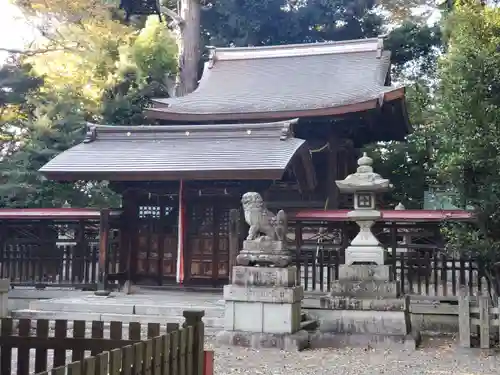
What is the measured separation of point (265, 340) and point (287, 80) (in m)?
11.6

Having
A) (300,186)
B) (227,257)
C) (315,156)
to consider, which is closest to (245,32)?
(315,156)

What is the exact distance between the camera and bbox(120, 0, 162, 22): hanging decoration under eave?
27000 millimetres

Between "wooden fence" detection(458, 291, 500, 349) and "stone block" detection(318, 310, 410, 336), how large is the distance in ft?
3.07

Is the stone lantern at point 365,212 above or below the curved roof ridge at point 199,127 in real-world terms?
→ below

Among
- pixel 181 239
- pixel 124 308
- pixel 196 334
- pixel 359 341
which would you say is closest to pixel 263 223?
pixel 359 341

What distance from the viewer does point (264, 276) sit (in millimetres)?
10359

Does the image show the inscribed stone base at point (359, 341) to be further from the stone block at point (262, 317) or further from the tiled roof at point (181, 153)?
the tiled roof at point (181, 153)

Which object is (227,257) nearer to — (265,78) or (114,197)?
(265,78)

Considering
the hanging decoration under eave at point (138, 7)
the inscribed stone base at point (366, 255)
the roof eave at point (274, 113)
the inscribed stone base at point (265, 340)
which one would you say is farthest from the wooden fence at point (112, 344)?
the hanging decoration under eave at point (138, 7)

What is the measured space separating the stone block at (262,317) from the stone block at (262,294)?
7 cm

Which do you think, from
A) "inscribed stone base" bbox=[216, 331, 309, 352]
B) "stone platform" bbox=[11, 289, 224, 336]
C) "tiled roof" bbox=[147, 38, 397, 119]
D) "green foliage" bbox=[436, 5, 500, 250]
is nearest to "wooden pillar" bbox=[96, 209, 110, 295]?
"stone platform" bbox=[11, 289, 224, 336]

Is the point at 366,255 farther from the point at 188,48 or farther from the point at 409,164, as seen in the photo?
the point at 188,48

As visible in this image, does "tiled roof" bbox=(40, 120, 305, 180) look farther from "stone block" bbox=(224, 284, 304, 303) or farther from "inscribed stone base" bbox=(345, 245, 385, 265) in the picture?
"stone block" bbox=(224, 284, 304, 303)

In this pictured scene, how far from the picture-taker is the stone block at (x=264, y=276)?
33.8 feet
